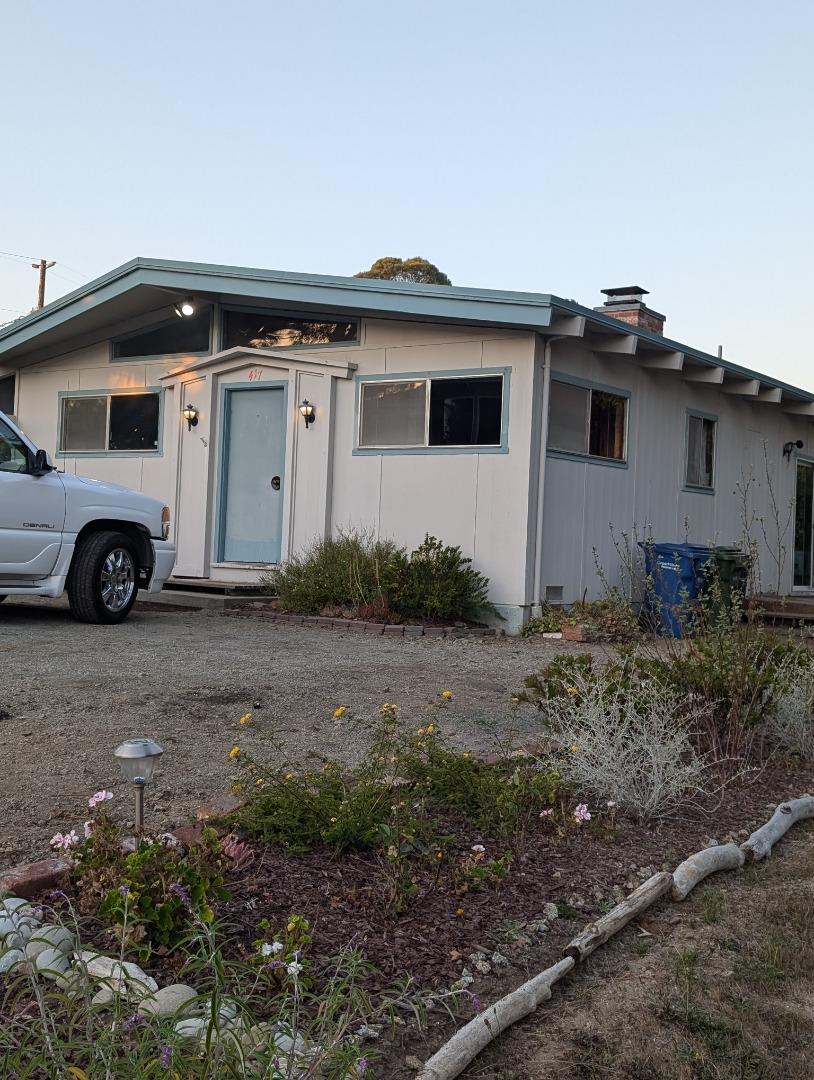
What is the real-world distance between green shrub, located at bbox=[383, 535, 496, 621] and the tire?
2.54m

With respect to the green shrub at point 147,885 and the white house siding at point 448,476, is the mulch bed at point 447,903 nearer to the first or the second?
the green shrub at point 147,885

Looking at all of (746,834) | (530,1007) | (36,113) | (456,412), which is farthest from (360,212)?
(530,1007)

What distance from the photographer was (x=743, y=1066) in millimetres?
2520

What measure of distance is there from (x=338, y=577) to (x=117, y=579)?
2.30 m

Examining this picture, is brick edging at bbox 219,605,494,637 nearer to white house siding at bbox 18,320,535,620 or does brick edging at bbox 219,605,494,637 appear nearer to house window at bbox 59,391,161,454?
white house siding at bbox 18,320,535,620

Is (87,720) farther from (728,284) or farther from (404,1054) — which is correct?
(728,284)

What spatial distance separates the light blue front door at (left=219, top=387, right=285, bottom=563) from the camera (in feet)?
42.5

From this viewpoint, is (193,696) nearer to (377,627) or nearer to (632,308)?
(377,627)

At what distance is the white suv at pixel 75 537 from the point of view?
29.9ft

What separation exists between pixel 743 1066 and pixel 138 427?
12800 millimetres

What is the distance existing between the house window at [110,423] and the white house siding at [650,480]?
5.52 meters

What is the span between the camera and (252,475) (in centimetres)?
1323

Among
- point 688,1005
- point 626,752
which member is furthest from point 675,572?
point 688,1005

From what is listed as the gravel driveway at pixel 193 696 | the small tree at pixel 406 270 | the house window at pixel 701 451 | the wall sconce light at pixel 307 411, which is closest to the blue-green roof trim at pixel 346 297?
the house window at pixel 701 451
